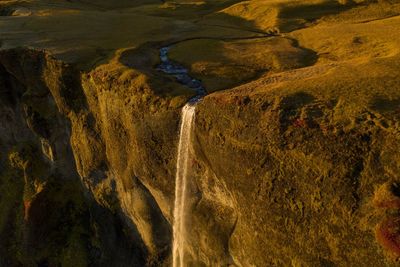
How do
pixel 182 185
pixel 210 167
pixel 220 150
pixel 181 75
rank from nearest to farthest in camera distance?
1. pixel 220 150
2. pixel 210 167
3. pixel 182 185
4. pixel 181 75

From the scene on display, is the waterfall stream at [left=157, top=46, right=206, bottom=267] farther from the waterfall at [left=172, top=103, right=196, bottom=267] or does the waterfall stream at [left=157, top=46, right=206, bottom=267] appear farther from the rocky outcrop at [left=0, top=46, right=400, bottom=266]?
the rocky outcrop at [left=0, top=46, right=400, bottom=266]

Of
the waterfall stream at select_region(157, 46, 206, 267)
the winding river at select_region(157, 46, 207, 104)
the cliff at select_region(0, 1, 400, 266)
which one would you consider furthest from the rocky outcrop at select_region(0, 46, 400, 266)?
the winding river at select_region(157, 46, 207, 104)

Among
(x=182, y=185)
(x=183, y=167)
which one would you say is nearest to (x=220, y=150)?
(x=183, y=167)

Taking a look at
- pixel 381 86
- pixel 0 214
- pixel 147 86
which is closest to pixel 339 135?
pixel 381 86

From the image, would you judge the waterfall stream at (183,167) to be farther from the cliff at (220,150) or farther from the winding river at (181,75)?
the cliff at (220,150)

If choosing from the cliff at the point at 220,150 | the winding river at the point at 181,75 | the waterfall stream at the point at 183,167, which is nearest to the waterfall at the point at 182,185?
the waterfall stream at the point at 183,167

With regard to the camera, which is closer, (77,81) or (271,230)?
(271,230)

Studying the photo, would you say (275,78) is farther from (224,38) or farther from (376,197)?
(224,38)

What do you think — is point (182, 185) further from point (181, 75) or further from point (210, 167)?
point (181, 75)
